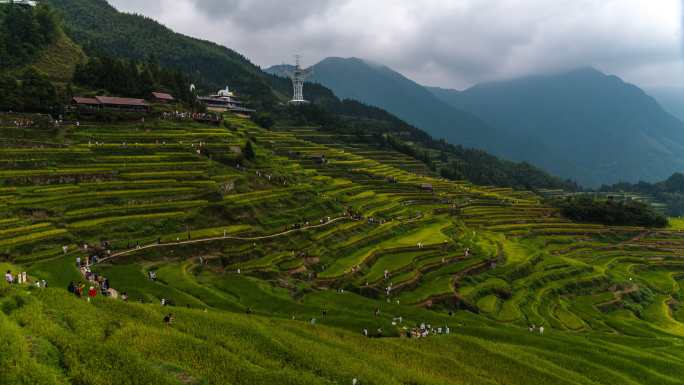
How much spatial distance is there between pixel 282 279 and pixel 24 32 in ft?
245

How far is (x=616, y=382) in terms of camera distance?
24578 mm

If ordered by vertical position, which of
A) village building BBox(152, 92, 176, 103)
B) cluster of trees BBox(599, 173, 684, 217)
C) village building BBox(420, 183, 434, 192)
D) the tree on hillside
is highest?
village building BBox(152, 92, 176, 103)

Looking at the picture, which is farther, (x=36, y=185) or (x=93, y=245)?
(x=36, y=185)

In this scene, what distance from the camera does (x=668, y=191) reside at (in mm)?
175500

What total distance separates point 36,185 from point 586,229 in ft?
241

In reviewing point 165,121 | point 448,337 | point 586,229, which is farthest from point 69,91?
point 586,229

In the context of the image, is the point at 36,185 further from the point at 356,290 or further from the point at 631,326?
the point at 631,326

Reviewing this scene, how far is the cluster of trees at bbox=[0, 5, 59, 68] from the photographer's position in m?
74.6

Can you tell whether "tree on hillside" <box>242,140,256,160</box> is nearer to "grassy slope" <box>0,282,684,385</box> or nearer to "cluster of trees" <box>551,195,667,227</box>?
"grassy slope" <box>0,282,684,385</box>

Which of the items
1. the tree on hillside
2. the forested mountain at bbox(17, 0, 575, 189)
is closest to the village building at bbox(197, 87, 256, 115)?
the forested mountain at bbox(17, 0, 575, 189)

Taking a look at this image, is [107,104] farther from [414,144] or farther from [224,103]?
[414,144]

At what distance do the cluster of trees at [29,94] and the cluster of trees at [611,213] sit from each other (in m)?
79.6

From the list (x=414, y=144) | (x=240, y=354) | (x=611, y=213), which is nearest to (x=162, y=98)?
(x=240, y=354)

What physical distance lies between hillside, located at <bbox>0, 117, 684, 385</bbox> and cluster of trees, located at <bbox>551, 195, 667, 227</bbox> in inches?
377
